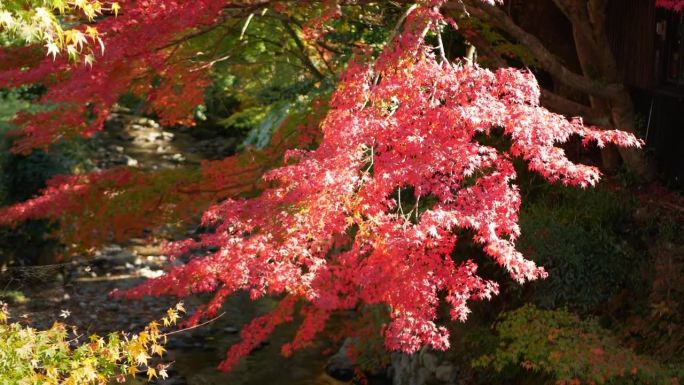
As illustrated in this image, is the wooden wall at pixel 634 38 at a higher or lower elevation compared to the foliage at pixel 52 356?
higher

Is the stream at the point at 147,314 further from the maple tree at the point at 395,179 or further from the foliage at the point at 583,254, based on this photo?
the foliage at the point at 583,254

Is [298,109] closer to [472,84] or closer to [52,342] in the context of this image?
[472,84]

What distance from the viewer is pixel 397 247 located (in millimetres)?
7824

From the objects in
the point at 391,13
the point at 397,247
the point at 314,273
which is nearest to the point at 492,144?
the point at 391,13

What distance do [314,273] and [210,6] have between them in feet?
11.7

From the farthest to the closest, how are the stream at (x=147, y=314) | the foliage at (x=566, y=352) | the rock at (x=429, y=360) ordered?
the stream at (x=147, y=314)
the rock at (x=429, y=360)
the foliage at (x=566, y=352)

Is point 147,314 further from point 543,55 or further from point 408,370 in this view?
point 543,55

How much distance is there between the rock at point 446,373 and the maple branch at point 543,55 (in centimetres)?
404

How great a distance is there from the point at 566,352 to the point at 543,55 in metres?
4.02

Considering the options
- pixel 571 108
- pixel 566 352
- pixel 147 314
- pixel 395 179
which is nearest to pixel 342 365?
pixel 147 314

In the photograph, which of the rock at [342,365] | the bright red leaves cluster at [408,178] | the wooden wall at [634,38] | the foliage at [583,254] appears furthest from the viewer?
the rock at [342,365]

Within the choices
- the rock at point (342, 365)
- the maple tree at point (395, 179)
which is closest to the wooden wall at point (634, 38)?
the maple tree at point (395, 179)

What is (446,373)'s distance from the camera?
11102mm

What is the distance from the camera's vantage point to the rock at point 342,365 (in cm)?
1310
